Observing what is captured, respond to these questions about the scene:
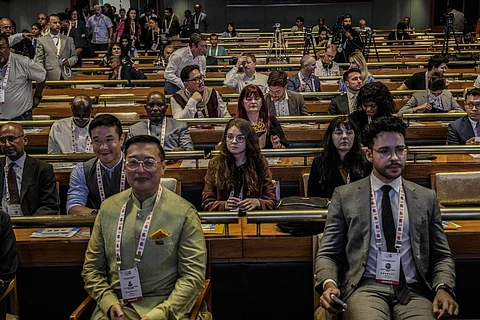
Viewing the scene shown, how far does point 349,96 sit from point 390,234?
3985 millimetres

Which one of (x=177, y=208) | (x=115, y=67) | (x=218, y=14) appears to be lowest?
(x=177, y=208)

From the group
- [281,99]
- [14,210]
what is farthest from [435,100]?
[14,210]

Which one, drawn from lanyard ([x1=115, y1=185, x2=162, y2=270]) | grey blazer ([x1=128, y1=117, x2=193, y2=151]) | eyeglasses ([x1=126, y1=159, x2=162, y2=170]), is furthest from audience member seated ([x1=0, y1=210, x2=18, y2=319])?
grey blazer ([x1=128, y1=117, x2=193, y2=151])

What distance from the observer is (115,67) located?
33.1 feet

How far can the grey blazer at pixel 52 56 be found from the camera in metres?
9.24

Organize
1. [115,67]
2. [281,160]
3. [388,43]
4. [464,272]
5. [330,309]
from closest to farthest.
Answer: [330,309], [464,272], [281,160], [115,67], [388,43]

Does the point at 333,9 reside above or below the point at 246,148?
above

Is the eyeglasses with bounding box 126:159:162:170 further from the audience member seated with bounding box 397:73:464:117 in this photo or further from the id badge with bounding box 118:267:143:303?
the audience member seated with bounding box 397:73:464:117

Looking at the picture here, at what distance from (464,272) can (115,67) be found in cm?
758

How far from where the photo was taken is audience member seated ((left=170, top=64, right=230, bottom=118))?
21.7 ft

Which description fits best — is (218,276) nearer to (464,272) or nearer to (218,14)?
(464,272)

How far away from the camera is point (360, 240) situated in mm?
2967

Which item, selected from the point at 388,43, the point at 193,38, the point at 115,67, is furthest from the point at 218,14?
the point at 193,38

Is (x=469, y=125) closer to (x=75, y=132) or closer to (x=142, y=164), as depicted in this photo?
(x=75, y=132)
